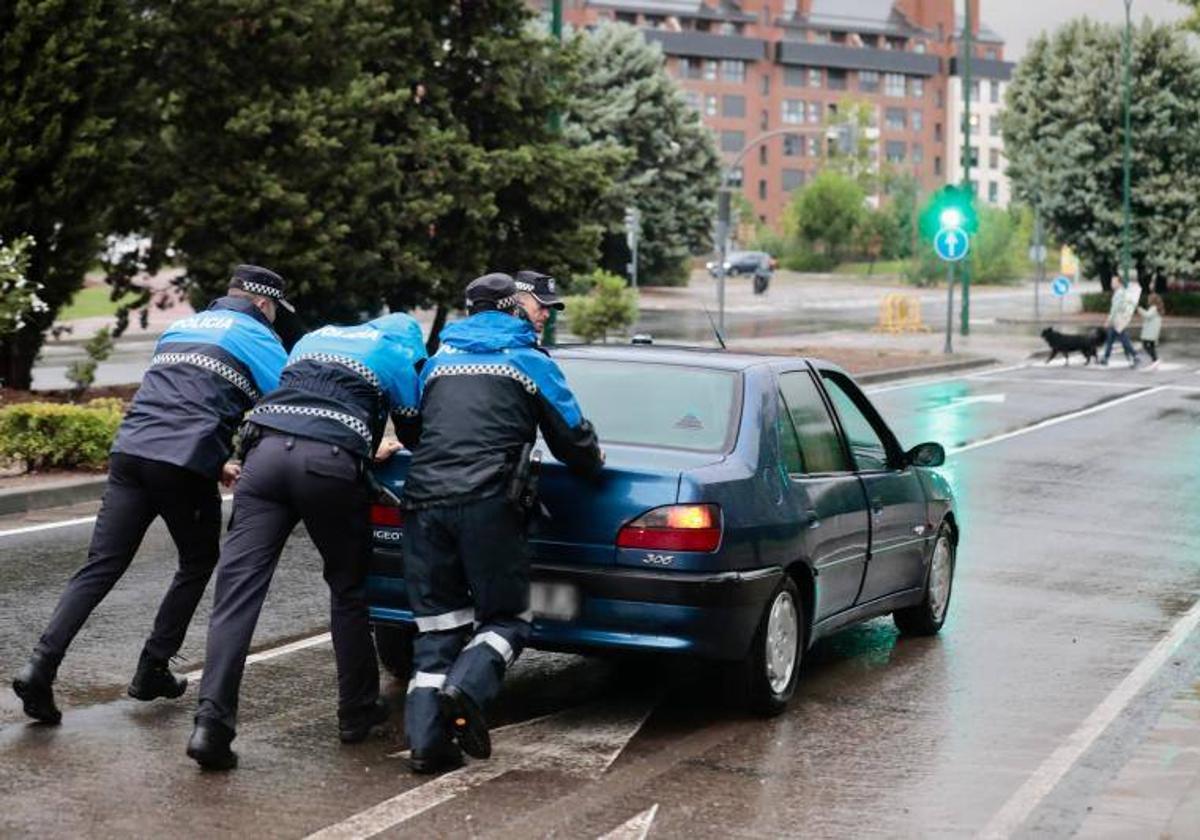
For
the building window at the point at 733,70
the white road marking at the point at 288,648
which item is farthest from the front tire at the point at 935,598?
the building window at the point at 733,70

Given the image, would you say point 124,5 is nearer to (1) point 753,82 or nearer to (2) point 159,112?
(2) point 159,112

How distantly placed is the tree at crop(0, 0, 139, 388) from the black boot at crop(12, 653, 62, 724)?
1360cm

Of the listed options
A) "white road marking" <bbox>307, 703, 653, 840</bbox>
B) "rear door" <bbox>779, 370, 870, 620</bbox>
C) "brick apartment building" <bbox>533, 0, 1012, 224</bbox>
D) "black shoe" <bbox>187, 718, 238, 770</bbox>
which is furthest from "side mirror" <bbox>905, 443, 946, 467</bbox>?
"brick apartment building" <bbox>533, 0, 1012, 224</bbox>

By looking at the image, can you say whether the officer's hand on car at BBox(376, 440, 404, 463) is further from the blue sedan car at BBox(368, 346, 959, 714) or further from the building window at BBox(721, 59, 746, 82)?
the building window at BBox(721, 59, 746, 82)

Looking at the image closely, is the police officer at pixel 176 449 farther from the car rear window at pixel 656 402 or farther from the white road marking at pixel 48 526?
the white road marking at pixel 48 526

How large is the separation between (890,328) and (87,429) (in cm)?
3812

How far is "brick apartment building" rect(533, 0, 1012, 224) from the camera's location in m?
151

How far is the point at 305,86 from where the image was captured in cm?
2433

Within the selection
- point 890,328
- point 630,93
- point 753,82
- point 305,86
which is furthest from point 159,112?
point 753,82

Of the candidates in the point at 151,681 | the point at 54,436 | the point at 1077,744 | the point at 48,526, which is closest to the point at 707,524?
the point at 1077,744

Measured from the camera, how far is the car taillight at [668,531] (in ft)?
24.0

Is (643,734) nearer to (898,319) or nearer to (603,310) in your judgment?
(603,310)

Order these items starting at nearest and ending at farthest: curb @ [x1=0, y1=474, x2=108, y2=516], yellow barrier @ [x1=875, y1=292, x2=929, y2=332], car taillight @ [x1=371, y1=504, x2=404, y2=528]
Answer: car taillight @ [x1=371, y1=504, x2=404, y2=528]
curb @ [x1=0, y1=474, x2=108, y2=516]
yellow barrier @ [x1=875, y1=292, x2=929, y2=332]

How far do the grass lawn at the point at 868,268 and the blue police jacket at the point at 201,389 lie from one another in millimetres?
96624
